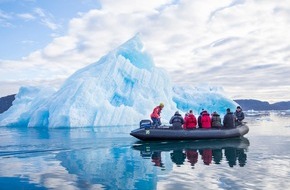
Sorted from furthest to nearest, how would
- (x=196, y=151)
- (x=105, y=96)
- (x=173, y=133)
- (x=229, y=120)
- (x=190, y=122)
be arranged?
(x=105, y=96) → (x=229, y=120) → (x=190, y=122) → (x=173, y=133) → (x=196, y=151)

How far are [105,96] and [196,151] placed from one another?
18.5m

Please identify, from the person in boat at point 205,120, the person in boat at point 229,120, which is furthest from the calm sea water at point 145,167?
the person in boat at point 229,120

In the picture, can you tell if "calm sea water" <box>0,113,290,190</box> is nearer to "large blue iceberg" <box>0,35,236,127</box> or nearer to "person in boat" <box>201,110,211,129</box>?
"person in boat" <box>201,110,211,129</box>

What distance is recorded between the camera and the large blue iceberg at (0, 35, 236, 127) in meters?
29.1

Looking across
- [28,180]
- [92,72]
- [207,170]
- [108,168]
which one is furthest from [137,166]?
[92,72]

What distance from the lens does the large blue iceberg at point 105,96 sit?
95.5 ft

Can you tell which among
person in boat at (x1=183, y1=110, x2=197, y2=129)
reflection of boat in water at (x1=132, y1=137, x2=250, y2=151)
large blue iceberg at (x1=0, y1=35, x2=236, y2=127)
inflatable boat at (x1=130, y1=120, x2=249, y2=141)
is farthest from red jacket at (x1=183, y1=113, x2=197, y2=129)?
large blue iceberg at (x1=0, y1=35, x2=236, y2=127)

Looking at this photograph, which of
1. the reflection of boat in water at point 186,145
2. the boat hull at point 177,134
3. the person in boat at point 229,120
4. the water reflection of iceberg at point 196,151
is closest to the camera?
the water reflection of iceberg at point 196,151

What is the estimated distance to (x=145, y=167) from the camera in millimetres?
10070

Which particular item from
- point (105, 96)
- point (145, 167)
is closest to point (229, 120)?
point (145, 167)

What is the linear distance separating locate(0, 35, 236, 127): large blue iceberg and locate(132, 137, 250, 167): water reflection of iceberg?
1338 cm

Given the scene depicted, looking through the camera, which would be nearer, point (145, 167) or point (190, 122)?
point (145, 167)

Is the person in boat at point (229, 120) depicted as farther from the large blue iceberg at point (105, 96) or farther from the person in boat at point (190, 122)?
the large blue iceberg at point (105, 96)

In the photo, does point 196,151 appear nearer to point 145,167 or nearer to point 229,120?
point 145,167
